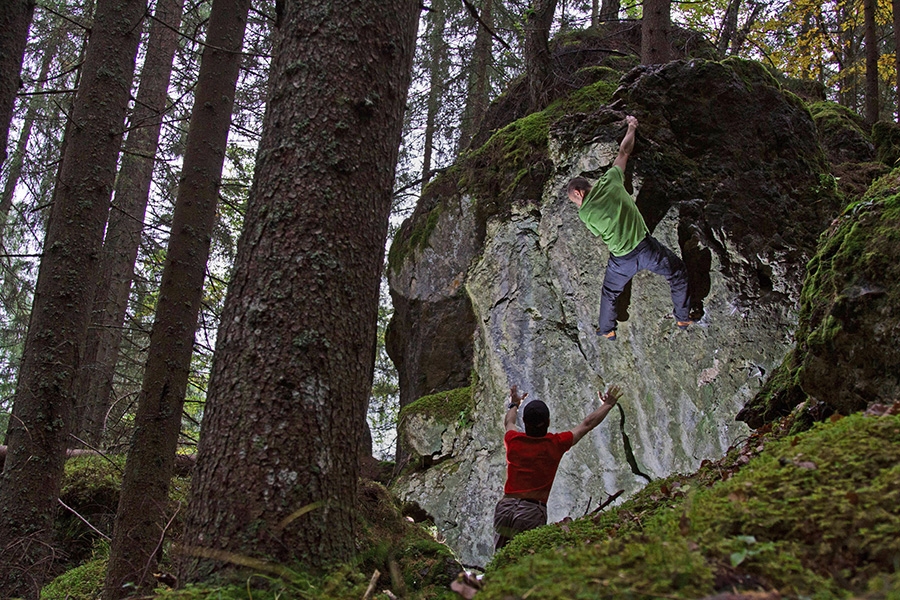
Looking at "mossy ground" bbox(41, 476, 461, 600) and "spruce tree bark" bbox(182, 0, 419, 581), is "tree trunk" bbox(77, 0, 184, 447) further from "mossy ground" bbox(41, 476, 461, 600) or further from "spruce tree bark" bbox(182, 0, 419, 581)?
"spruce tree bark" bbox(182, 0, 419, 581)

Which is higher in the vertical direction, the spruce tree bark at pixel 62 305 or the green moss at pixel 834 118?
the green moss at pixel 834 118

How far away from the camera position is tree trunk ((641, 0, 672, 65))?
10.0 meters

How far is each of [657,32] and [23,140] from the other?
16.7 meters

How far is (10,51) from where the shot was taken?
422cm

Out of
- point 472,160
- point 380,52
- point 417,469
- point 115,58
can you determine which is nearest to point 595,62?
point 472,160

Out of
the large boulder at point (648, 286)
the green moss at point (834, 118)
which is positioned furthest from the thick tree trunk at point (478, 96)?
the green moss at point (834, 118)

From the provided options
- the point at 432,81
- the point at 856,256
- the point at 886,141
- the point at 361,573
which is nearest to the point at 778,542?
the point at 361,573

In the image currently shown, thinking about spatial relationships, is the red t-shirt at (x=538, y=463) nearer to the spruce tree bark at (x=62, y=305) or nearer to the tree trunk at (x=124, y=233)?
the spruce tree bark at (x=62, y=305)

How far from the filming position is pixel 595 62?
1353cm

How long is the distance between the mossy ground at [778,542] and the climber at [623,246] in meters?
6.12

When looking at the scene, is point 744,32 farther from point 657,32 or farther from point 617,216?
point 617,216

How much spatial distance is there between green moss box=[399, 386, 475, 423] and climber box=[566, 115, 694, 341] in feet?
8.07

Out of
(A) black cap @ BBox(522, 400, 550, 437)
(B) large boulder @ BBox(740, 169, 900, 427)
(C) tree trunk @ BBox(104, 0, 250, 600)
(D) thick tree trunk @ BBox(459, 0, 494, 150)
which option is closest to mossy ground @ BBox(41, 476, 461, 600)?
(C) tree trunk @ BBox(104, 0, 250, 600)

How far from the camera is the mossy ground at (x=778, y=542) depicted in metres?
1.57
